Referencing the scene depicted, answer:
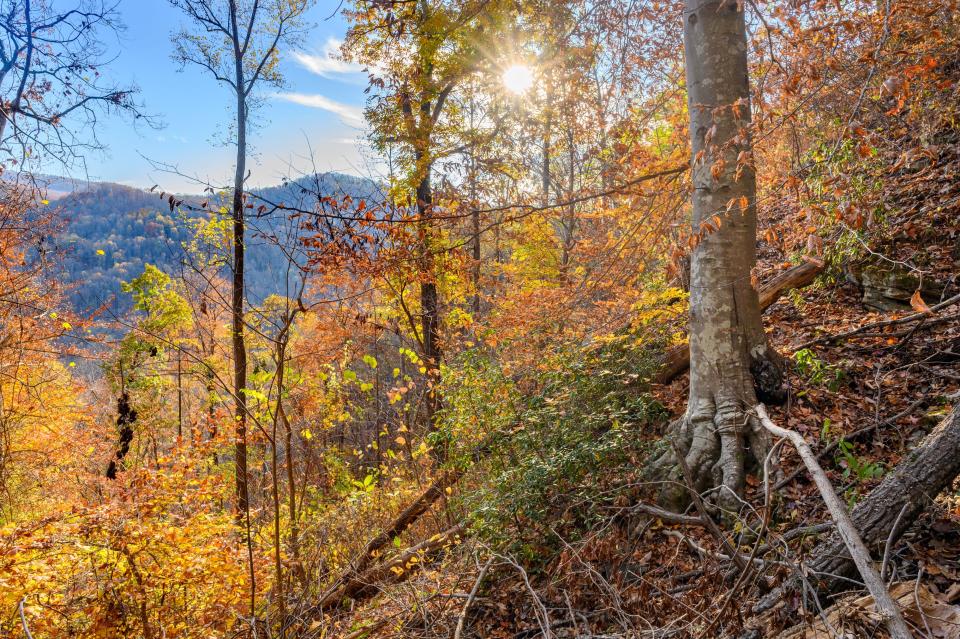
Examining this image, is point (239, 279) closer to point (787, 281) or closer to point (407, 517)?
point (407, 517)

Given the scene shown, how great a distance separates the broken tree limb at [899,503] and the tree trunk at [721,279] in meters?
1.24

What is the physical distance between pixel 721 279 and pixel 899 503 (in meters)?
1.91

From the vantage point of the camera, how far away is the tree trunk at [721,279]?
3648mm

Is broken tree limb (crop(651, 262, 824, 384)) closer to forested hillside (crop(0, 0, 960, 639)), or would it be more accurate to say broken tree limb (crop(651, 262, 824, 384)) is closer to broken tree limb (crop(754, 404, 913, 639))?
forested hillside (crop(0, 0, 960, 639))

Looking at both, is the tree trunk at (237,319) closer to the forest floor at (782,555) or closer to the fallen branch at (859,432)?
the forest floor at (782,555)

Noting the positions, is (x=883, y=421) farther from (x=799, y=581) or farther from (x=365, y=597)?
(x=365, y=597)

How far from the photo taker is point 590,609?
11.0 ft

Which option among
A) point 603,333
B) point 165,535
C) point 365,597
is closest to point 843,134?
point 603,333

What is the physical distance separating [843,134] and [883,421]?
213cm

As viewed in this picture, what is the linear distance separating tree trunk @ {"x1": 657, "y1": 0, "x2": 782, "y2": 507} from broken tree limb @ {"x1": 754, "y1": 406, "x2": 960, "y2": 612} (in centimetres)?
124

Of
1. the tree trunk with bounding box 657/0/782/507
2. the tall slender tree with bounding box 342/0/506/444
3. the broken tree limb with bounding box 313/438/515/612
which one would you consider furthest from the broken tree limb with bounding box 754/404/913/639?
the tall slender tree with bounding box 342/0/506/444

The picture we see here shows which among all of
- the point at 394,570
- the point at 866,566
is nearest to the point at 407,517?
the point at 394,570

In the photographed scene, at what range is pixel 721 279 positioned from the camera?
3.75 m

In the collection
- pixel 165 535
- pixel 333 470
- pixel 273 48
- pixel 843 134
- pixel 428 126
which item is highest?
pixel 273 48
